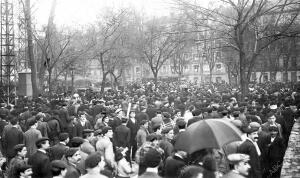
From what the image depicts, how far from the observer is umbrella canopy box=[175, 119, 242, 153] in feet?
21.0

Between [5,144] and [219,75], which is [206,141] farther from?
[219,75]

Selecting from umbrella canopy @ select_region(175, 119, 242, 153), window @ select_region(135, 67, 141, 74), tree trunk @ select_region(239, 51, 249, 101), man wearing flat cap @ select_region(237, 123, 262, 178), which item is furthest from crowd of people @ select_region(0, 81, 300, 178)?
window @ select_region(135, 67, 141, 74)

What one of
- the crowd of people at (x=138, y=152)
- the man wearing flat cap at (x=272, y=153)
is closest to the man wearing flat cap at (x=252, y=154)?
the crowd of people at (x=138, y=152)

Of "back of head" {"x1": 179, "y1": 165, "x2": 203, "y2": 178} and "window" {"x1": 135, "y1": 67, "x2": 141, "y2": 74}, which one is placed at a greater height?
"window" {"x1": 135, "y1": 67, "x2": 141, "y2": 74}

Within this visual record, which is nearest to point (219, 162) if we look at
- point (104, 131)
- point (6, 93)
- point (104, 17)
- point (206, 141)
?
point (206, 141)

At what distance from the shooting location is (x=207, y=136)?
6453 millimetres

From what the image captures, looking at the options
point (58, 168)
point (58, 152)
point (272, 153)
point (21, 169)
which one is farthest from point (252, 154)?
point (21, 169)

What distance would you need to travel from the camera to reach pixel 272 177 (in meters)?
9.23

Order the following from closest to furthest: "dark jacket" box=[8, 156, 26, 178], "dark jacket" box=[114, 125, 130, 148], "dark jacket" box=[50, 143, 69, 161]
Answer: "dark jacket" box=[8, 156, 26, 178] → "dark jacket" box=[50, 143, 69, 161] → "dark jacket" box=[114, 125, 130, 148]

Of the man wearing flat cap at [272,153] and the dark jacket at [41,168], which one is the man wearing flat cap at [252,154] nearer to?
the man wearing flat cap at [272,153]

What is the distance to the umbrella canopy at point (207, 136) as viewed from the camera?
21.0 feet

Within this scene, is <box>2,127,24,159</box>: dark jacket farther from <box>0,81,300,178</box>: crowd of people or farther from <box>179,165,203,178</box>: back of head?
<box>179,165,203,178</box>: back of head

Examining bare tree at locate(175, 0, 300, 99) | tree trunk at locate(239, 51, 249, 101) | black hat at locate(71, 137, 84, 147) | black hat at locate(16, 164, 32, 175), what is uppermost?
bare tree at locate(175, 0, 300, 99)

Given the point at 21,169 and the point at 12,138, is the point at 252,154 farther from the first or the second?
the point at 12,138
